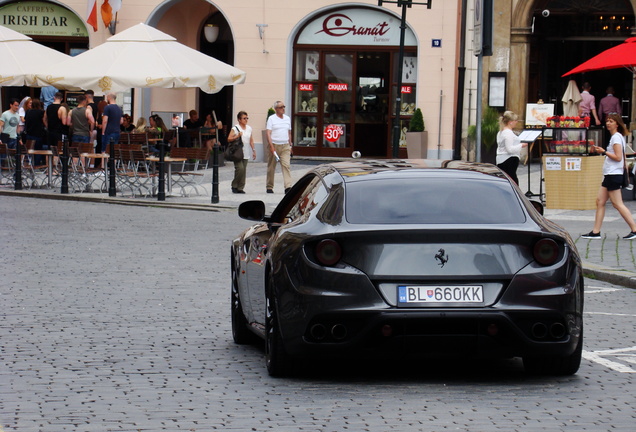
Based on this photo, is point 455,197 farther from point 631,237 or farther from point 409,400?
point 631,237

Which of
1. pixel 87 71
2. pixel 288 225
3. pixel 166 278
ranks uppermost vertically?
pixel 87 71

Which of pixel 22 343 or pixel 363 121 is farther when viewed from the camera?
pixel 363 121

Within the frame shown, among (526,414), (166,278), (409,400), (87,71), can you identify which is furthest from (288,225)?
(87,71)

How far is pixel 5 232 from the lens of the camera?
16.5 m

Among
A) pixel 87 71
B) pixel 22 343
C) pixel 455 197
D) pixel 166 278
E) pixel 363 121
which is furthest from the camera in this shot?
pixel 363 121

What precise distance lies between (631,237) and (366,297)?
10412 mm

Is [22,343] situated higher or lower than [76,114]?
lower

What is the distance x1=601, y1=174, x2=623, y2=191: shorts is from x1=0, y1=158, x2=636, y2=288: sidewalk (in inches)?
26.7

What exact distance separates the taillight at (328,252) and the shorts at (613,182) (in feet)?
33.6

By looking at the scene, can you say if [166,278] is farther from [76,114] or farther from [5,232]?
[76,114]

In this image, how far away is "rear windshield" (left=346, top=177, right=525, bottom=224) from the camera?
275 inches

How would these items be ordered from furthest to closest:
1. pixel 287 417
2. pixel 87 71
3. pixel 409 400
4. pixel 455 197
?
pixel 87 71 < pixel 455 197 < pixel 409 400 < pixel 287 417

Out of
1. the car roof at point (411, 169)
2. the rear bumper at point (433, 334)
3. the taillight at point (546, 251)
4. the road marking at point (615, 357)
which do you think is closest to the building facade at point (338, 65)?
the road marking at point (615, 357)

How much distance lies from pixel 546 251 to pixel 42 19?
29.7m
